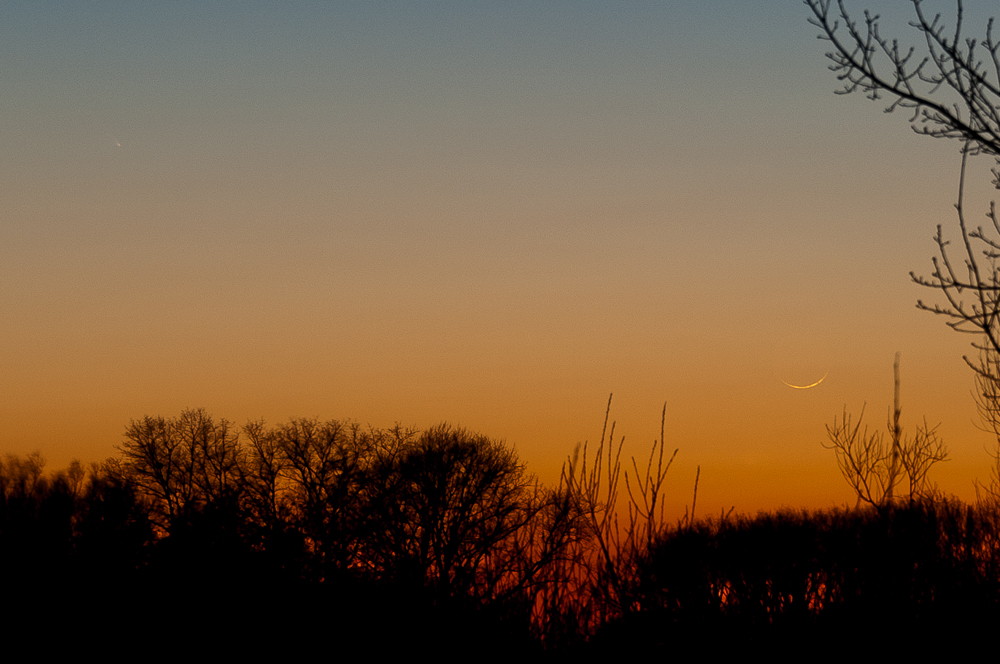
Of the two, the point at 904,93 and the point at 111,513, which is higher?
the point at 111,513

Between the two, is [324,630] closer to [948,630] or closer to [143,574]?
[948,630]

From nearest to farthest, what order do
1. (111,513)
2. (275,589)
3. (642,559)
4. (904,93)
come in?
(642,559), (904,93), (275,589), (111,513)

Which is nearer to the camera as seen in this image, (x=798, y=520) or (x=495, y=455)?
(x=798, y=520)

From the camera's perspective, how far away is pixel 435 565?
880 inches

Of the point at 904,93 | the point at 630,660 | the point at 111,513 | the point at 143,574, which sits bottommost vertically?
the point at 630,660

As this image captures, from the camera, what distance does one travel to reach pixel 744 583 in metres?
25.7

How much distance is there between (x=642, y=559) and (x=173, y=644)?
1058 cm

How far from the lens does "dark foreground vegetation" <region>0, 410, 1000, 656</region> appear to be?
5590 millimetres

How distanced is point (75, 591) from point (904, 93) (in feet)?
63.5

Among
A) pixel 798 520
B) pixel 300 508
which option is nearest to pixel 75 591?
pixel 300 508

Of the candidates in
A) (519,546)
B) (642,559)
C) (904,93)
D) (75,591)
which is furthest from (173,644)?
(904,93)

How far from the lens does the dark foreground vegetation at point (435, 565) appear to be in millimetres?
5590

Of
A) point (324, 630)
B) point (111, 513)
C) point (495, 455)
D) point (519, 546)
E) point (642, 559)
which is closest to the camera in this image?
point (642, 559)

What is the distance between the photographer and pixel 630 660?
569 centimetres
